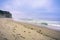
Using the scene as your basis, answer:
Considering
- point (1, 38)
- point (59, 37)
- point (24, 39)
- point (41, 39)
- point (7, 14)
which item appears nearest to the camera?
point (1, 38)

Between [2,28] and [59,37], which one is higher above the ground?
[2,28]

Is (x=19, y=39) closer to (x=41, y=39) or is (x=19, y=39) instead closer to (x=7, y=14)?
(x=41, y=39)

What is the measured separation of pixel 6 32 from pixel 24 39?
2.63 ft

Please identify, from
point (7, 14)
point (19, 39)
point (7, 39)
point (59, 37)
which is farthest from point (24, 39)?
point (7, 14)

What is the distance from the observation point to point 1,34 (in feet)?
17.7

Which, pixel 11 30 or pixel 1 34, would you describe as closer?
pixel 1 34

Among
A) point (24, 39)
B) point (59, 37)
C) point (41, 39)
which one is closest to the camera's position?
point (24, 39)

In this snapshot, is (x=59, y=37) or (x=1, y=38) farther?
(x=59, y=37)

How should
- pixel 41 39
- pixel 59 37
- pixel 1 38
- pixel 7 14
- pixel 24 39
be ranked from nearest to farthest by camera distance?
1. pixel 1 38
2. pixel 24 39
3. pixel 41 39
4. pixel 59 37
5. pixel 7 14

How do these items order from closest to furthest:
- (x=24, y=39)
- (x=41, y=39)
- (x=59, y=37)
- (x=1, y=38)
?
(x=1, y=38), (x=24, y=39), (x=41, y=39), (x=59, y=37)

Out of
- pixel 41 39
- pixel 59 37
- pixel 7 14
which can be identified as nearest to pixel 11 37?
pixel 41 39

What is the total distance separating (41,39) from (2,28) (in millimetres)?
1729

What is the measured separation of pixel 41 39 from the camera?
5793mm

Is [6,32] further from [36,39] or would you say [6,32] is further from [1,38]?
[36,39]
